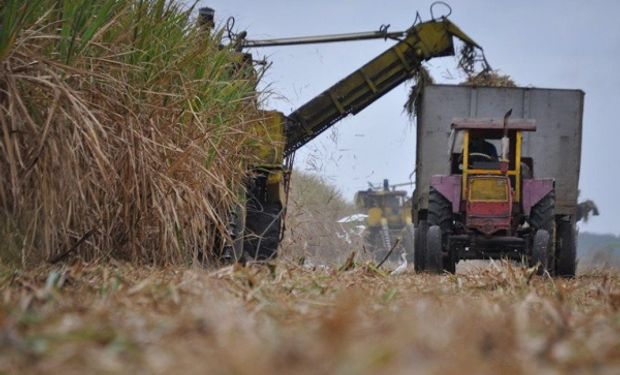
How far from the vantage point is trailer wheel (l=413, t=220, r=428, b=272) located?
10.0m

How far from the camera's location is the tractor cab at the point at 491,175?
9281mm

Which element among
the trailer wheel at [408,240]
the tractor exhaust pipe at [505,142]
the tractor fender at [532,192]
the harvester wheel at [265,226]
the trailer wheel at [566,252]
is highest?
the tractor exhaust pipe at [505,142]

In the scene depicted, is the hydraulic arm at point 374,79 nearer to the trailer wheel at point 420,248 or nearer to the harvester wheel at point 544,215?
the trailer wheel at point 420,248

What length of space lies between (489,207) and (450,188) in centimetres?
44

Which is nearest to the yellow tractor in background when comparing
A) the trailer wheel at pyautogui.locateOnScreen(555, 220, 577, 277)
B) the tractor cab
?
the trailer wheel at pyautogui.locateOnScreen(555, 220, 577, 277)

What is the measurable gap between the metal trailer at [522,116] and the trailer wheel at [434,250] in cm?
270

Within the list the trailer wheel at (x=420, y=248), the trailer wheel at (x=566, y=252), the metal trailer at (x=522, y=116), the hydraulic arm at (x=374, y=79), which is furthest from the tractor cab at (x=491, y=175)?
the hydraulic arm at (x=374, y=79)

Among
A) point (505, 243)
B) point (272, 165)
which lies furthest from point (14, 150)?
point (505, 243)

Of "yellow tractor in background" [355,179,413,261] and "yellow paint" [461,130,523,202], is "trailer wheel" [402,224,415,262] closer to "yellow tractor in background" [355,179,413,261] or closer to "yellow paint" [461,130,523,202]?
"yellow tractor in background" [355,179,413,261]

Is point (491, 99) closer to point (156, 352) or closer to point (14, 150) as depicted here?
point (14, 150)

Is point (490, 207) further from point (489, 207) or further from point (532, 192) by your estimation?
point (532, 192)

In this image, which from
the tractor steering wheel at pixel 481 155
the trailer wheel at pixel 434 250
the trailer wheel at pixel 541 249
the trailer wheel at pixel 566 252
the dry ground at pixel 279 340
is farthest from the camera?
the trailer wheel at pixel 566 252

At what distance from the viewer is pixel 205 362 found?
111 cm

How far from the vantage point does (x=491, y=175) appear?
9.42 metres
